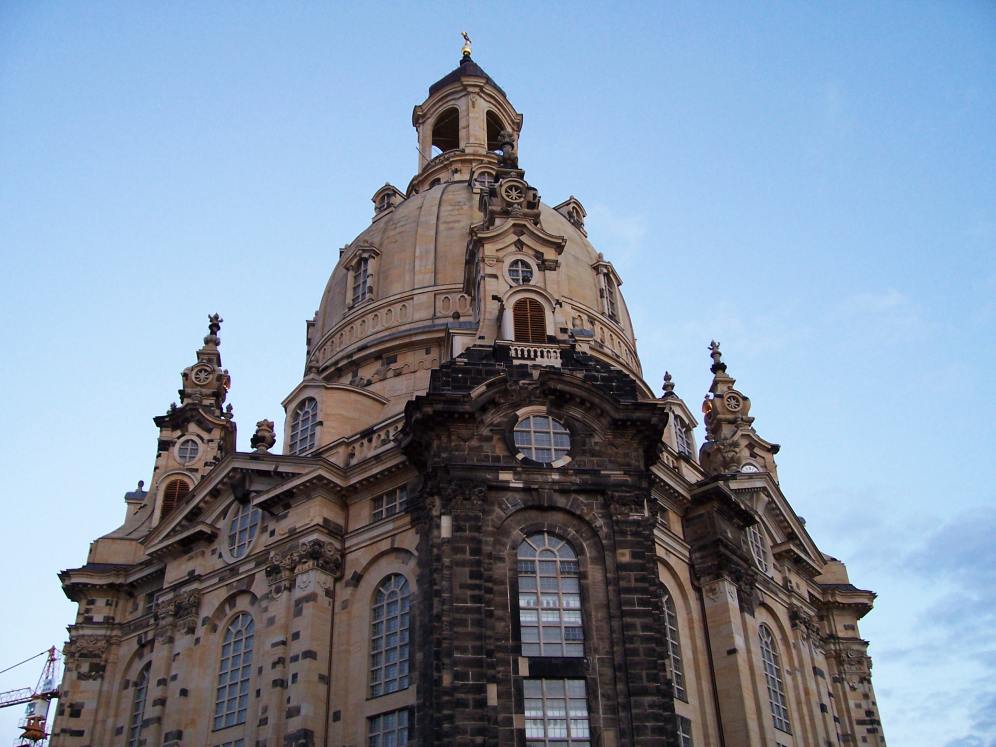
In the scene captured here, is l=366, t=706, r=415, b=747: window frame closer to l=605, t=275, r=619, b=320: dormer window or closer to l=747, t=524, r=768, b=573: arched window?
l=747, t=524, r=768, b=573: arched window

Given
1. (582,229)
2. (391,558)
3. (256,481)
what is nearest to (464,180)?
(582,229)

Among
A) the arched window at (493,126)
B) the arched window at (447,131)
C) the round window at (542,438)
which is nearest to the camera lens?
the round window at (542,438)

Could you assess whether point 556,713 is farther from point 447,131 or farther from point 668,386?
point 447,131

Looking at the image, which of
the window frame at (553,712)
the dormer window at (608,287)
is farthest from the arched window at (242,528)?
the dormer window at (608,287)

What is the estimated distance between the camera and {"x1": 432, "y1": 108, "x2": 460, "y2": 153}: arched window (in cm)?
7619

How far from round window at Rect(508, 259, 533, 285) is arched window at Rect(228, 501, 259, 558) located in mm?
15196

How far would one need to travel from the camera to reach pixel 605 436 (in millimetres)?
38344

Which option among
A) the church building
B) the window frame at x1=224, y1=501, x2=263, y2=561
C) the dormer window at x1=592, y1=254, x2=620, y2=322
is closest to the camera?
the church building

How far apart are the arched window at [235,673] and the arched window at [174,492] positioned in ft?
47.2

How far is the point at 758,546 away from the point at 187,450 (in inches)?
1248

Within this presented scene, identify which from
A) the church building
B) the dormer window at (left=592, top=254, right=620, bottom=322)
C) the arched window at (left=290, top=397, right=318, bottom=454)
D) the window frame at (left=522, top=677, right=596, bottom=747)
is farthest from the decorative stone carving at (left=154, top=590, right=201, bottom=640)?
the dormer window at (left=592, top=254, right=620, bottom=322)

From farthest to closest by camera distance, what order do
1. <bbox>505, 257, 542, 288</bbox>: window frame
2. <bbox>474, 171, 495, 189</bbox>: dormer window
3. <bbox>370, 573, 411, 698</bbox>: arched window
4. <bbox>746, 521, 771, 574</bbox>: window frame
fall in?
<bbox>474, 171, 495, 189</bbox>: dormer window, <bbox>746, 521, 771, 574</bbox>: window frame, <bbox>505, 257, 542, 288</bbox>: window frame, <bbox>370, 573, 411, 698</bbox>: arched window

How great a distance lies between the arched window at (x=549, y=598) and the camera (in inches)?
1346

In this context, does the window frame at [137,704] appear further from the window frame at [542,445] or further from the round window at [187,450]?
the window frame at [542,445]
